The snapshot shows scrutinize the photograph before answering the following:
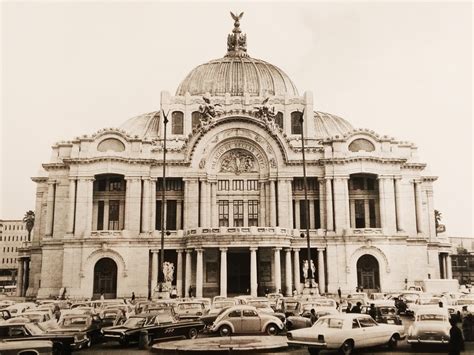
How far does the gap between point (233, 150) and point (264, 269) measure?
1456cm

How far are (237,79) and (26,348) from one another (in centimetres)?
6177

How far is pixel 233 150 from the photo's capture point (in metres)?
64.4

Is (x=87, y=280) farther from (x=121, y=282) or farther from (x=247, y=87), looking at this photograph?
(x=247, y=87)

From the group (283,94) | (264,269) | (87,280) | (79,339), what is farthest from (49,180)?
(79,339)

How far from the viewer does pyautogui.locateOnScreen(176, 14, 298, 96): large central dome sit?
248 ft

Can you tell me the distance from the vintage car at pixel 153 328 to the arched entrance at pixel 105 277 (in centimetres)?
3435

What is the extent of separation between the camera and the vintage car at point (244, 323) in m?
26.6

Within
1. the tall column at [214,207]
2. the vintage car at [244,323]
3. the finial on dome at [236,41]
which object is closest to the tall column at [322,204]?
the tall column at [214,207]

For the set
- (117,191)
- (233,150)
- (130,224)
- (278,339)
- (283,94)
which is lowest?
(278,339)

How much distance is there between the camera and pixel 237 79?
7662cm

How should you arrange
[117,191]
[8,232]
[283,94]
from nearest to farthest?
[117,191]
[283,94]
[8,232]

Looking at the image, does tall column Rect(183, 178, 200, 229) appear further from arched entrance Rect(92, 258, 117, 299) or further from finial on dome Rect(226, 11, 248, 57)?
finial on dome Rect(226, 11, 248, 57)

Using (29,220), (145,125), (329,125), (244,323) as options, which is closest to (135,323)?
(244,323)

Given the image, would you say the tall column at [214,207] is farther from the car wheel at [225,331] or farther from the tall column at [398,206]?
the car wheel at [225,331]
